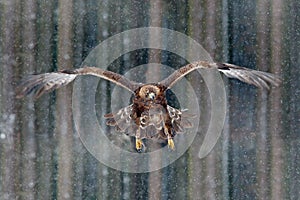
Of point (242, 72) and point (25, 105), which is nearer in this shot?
point (242, 72)

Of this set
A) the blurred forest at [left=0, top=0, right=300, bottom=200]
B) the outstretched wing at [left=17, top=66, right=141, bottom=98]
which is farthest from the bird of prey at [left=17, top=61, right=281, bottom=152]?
the blurred forest at [left=0, top=0, right=300, bottom=200]

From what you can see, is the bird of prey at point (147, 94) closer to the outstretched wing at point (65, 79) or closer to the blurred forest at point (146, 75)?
the outstretched wing at point (65, 79)

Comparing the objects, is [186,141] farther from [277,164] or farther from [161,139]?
[277,164]

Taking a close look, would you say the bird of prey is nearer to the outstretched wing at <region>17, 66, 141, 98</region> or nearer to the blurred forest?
the outstretched wing at <region>17, 66, 141, 98</region>

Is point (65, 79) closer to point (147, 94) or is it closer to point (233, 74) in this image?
point (147, 94)

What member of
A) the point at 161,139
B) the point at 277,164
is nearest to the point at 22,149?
the point at 161,139

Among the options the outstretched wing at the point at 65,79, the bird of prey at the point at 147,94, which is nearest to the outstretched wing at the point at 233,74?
the bird of prey at the point at 147,94

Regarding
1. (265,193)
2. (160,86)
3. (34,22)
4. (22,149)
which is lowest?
(265,193)
